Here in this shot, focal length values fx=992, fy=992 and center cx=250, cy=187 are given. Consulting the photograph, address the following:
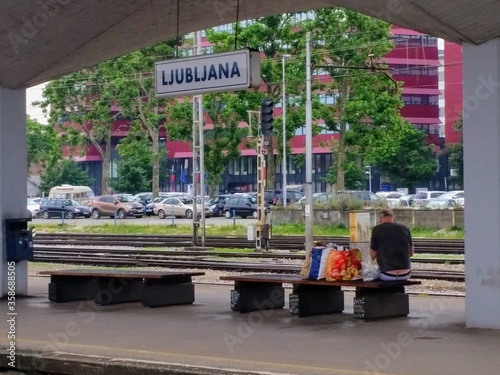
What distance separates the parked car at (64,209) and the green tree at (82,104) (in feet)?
12.5

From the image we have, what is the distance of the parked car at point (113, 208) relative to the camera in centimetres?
5947

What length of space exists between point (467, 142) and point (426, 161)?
60.9 metres

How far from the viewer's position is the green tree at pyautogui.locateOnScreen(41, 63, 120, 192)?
59156mm

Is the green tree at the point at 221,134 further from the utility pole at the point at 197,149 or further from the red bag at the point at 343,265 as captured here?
the red bag at the point at 343,265

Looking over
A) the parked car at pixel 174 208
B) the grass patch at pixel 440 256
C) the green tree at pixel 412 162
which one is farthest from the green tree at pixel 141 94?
the grass patch at pixel 440 256

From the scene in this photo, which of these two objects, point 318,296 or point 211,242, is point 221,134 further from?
point 318,296

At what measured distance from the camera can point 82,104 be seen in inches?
2436

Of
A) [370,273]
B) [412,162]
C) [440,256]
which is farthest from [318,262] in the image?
[412,162]

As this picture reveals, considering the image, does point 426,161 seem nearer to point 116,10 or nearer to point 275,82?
point 275,82

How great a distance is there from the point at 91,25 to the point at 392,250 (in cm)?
523

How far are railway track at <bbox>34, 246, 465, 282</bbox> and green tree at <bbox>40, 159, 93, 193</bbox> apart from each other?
164 feet

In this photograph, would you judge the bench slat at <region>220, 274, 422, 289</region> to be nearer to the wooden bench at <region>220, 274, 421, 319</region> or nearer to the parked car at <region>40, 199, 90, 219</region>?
the wooden bench at <region>220, 274, 421, 319</region>

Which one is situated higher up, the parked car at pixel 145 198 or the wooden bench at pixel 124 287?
the parked car at pixel 145 198

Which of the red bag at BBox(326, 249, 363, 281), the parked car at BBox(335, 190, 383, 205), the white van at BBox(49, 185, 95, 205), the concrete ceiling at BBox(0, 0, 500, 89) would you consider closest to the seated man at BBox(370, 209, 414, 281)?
the red bag at BBox(326, 249, 363, 281)
